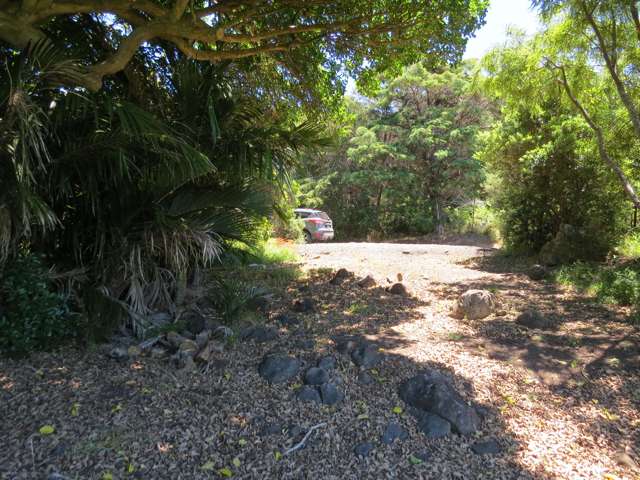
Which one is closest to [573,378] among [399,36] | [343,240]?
[399,36]

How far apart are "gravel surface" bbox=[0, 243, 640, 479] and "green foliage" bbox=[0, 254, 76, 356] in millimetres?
217

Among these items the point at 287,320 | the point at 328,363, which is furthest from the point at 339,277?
the point at 328,363

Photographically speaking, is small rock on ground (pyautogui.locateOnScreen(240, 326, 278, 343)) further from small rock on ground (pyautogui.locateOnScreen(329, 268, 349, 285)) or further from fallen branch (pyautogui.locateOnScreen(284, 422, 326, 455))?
small rock on ground (pyautogui.locateOnScreen(329, 268, 349, 285))

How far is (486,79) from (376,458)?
6830 millimetres

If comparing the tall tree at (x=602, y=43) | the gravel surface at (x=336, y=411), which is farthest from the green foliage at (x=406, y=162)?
the gravel surface at (x=336, y=411)

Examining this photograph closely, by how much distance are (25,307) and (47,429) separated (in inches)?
38.8

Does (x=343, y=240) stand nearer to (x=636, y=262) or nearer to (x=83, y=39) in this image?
(x=636, y=262)

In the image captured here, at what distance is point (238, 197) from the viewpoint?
13.5 feet

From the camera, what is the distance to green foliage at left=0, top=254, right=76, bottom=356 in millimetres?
3055

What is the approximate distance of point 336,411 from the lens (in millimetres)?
2830

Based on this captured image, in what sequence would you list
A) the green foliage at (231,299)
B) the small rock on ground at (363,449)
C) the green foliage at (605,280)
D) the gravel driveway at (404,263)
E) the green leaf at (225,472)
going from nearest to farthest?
the green leaf at (225,472)
the small rock on ground at (363,449)
the green foliage at (231,299)
the green foliage at (605,280)
the gravel driveway at (404,263)

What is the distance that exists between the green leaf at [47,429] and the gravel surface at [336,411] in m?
0.03

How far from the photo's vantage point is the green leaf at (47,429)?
2.48 metres

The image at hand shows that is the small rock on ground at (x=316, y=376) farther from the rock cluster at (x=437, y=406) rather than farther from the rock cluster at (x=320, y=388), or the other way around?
the rock cluster at (x=437, y=406)
